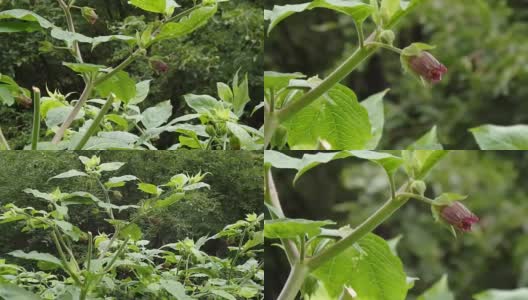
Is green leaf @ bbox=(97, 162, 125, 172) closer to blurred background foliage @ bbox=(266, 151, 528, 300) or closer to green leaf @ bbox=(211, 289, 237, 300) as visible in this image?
green leaf @ bbox=(211, 289, 237, 300)

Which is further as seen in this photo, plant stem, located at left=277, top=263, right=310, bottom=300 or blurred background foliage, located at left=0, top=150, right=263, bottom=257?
blurred background foliage, located at left=0, top=150, right=263, bottom=257

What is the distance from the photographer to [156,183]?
2.39 ft

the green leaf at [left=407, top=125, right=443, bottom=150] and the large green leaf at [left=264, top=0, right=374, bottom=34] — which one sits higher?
the large green leaf at [left=264, top=0, right=374, bottom=34]

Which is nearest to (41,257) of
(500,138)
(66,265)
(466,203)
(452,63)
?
(66,265)

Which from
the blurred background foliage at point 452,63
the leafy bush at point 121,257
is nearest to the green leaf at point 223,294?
the leafy bush at point 121,257

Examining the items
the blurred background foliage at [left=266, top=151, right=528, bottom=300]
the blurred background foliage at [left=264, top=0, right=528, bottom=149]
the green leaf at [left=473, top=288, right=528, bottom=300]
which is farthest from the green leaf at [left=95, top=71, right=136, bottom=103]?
the blurred background foliage at [left=264, top=0, right=528, bottom=149]

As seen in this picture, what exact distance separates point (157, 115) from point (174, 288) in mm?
142

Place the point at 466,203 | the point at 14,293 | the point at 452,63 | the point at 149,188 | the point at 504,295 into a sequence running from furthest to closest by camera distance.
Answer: the point at 452,63
the point at 466,203
the point at 149,188
the point at 14,293
the point at 504,295

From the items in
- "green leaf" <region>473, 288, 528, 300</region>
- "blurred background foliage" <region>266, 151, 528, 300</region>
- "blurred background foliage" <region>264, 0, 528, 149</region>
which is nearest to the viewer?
"green leaf" <region>473, 288, 528, 300</region>

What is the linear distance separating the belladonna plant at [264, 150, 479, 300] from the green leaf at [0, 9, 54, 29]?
0.21 meters

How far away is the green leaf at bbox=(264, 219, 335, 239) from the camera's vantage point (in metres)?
0.49

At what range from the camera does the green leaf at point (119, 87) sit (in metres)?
0.70

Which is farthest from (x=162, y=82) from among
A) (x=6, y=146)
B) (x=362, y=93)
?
(x=362, y=93)

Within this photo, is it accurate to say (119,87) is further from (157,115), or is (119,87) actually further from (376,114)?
(376,114)
